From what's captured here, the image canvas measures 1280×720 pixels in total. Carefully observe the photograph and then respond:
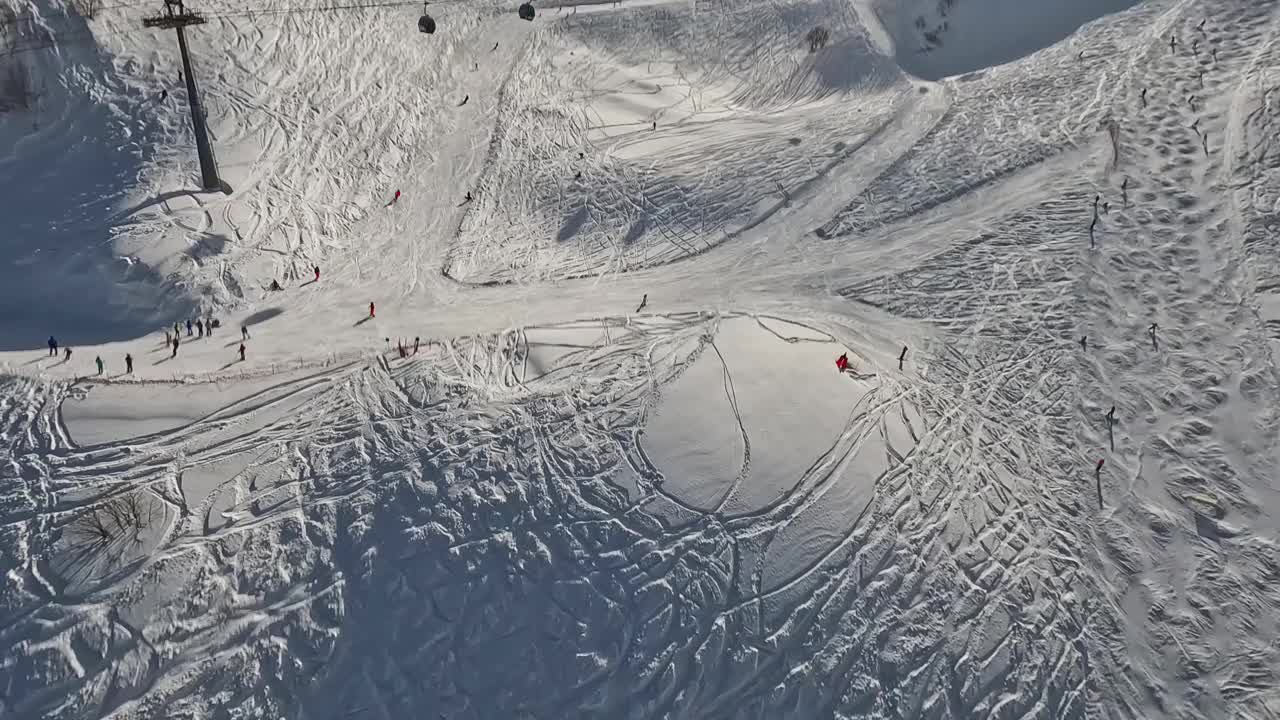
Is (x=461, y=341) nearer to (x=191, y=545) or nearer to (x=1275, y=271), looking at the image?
(x=191, y=545)

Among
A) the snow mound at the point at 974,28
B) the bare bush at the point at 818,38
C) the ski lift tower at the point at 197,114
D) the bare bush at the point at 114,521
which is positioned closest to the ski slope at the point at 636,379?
the bare bush at the point at 114,521

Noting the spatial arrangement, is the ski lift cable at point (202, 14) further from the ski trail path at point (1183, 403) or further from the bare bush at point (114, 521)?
the ski trail path at point (1183, 403)

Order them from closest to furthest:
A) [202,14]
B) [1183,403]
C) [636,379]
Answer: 1. [636,379]
2. [1183,403]
3. [202,14]

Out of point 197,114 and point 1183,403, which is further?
point 197,114

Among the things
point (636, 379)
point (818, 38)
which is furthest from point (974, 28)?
point (636, 379)

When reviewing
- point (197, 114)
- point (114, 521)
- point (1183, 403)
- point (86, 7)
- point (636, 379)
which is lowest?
point (114, 521)

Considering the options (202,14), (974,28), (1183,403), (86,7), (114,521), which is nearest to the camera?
(114,521)

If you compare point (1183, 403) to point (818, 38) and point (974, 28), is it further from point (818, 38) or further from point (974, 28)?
point (974, 28)
